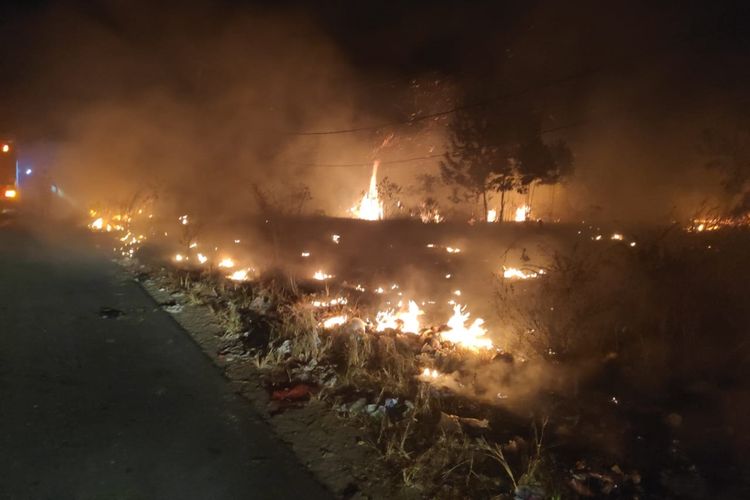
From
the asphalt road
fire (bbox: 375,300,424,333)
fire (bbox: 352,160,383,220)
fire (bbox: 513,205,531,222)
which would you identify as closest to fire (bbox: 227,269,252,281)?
the asphalt road

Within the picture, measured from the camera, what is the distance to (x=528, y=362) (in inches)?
176

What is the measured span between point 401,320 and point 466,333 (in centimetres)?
80

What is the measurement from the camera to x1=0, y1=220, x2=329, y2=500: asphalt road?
242 centimetres

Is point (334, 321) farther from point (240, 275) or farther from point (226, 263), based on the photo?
point (226, 263)

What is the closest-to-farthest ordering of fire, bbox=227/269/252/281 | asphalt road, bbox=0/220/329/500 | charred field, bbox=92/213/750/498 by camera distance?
1. asphalt road, bbox=0/220/329/500
2. charred field, bbox=92/213/750/498
3. fire, bbox=227/269/252/281

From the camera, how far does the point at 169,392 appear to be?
334cm

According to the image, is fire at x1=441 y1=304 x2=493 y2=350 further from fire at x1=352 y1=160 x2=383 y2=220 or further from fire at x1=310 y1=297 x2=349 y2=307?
fire at x1=352 y1=160 x2=383 y2=220

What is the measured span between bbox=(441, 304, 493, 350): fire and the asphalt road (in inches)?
106

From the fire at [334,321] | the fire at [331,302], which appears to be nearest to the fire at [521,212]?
the fire at [331,302]

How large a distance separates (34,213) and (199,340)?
13852 millimetres

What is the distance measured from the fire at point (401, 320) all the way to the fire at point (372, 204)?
10.9 m

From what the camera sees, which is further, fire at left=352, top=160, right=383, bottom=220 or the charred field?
fire at left=352, top=160, right=383, bottom=220

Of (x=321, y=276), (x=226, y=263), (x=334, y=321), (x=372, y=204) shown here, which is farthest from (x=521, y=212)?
(x=334, y=321)

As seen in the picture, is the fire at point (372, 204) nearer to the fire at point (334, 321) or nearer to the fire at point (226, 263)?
the fire at point (226, 263)
